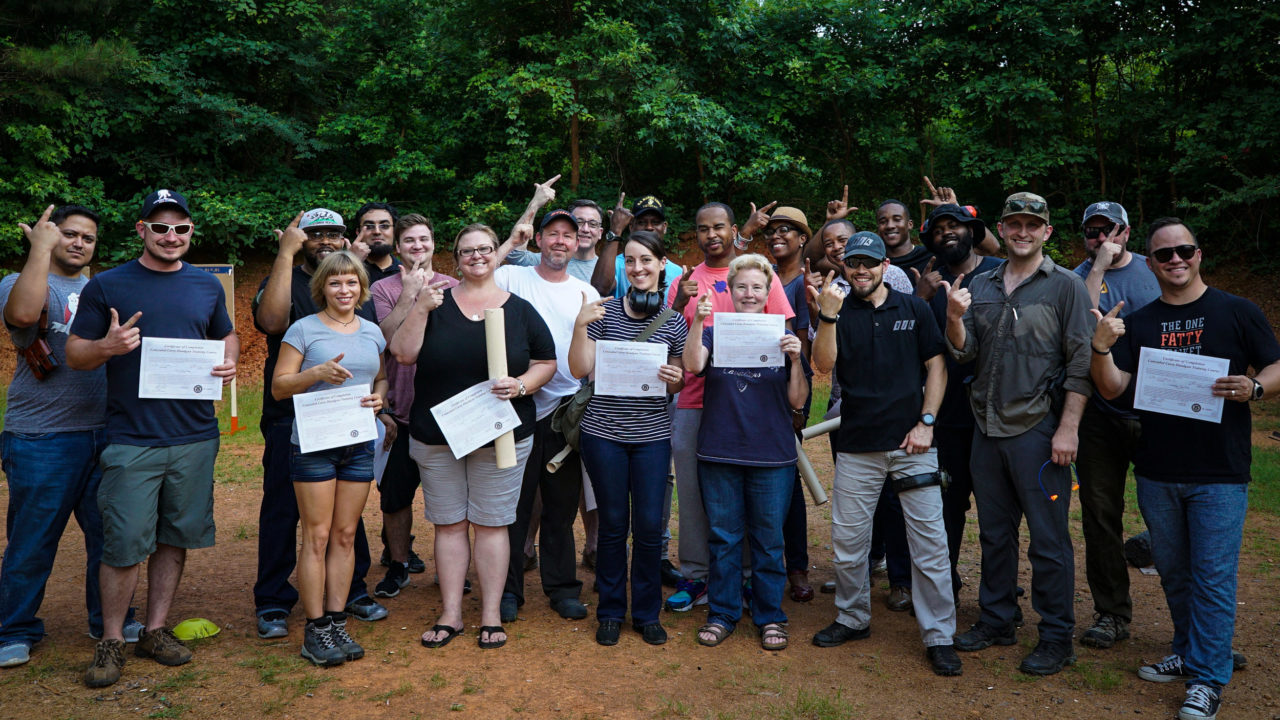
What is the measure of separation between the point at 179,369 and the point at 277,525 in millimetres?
1245

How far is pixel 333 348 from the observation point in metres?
4.77

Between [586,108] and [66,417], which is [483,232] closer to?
[66,417]

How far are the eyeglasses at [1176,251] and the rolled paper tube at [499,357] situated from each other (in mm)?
3633

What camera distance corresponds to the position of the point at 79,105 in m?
18.0

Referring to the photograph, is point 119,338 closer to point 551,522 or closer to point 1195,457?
point 551,522

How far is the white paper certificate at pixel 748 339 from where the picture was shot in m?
4.91

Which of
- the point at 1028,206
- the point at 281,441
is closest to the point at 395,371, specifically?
the point at 281,441

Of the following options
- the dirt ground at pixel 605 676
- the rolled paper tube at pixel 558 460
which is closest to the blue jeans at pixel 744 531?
the dirt ground at pixel 605 676

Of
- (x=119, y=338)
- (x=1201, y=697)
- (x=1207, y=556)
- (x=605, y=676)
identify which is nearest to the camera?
(x=1201, y=697)

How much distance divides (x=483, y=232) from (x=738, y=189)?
647 inches

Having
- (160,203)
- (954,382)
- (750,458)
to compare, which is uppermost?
(160,203)

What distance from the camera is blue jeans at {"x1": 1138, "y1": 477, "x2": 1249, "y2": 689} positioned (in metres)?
4.23

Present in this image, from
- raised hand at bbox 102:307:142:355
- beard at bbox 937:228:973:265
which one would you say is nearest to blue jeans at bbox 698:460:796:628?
beard at bbox 937:228:973:265

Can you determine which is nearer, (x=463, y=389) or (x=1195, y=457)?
(x=1195, y=457)
